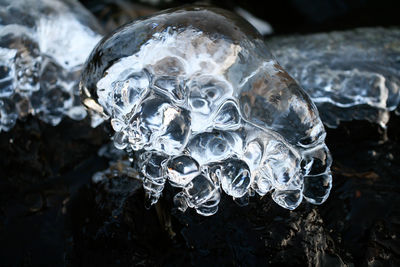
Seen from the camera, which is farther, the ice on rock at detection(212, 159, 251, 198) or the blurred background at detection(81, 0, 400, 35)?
the blurred background at detection(81, 0, 400, 35)

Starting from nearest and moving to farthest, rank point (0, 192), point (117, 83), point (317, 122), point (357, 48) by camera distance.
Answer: point (317, 122), point (117, 83), point (0, 192), point (357, 48)

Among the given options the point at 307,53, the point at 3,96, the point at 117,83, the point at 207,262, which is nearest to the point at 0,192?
the point at 3,96

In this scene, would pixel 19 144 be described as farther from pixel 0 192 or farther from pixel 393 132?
pixel 393 132

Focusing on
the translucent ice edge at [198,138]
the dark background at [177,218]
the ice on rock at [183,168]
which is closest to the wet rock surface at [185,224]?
the dark background at [177,218]

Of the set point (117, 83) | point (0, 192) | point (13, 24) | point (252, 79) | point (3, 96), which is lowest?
point (0, 192)

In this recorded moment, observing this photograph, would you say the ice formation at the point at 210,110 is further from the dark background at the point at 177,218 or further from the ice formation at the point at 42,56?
the ice formation at the point at 42,56

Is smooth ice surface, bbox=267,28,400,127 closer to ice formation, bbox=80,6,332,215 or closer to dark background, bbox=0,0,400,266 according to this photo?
dark background, bbox=0,0,400,266

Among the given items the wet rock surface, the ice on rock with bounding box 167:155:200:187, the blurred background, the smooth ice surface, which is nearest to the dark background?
the wet rock surface
